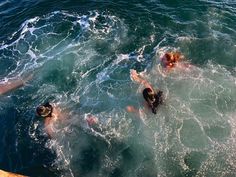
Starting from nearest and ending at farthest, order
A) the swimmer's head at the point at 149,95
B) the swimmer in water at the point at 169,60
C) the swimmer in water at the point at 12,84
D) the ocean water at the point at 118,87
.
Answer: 1. the ocean water at the point at 118,87
2. the swimmer's head at the point at 149,95
3. the swimmer in water at the point at 169,60
4. the swimmer in water at the point at 12,84

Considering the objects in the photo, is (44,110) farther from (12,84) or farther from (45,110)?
(12,84)

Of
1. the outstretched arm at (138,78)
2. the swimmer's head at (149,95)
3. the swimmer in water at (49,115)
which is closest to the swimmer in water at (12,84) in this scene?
the swimmer in water at (49,115)

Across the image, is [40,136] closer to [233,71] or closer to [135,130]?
[135,130]

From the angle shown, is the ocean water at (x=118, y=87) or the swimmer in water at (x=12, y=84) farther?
the swimmer in water at (x=12, y=84)

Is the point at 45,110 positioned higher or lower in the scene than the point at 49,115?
higher

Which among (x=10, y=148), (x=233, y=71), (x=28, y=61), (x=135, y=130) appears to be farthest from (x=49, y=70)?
(x=233, y=71)

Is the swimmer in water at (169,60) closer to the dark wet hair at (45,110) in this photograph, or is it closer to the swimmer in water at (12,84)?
the dark wet hair at (45,110)

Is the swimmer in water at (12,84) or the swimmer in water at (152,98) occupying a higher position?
the swimmer in water at (152,98)

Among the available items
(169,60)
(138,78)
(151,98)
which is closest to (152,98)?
(151,98)
